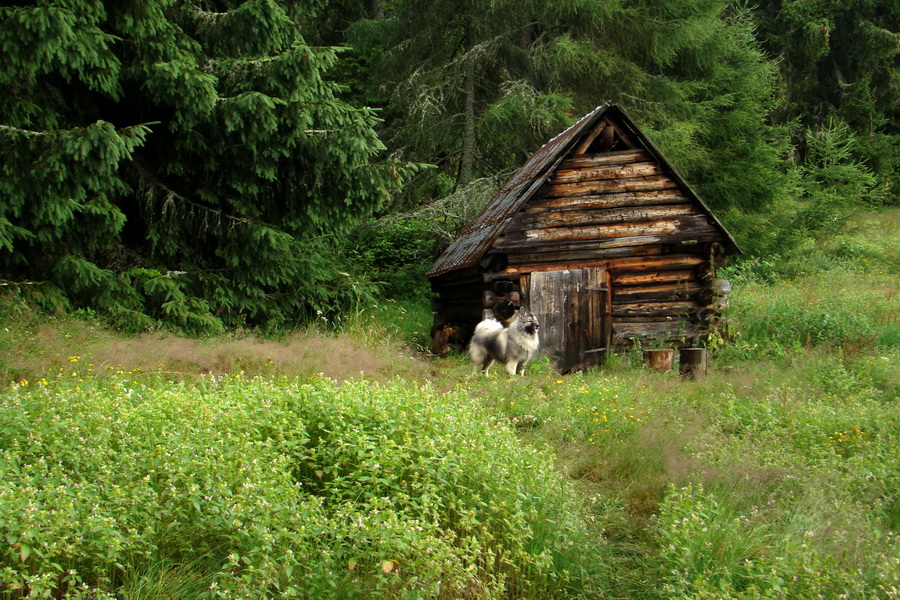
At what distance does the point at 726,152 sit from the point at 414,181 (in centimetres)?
905

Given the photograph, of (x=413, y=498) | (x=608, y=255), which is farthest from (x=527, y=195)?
(x=413, y=498)

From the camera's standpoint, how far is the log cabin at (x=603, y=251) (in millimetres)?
12797

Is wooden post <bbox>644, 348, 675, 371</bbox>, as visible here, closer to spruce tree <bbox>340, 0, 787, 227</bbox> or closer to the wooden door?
the wooden door

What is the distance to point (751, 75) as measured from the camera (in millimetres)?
21953

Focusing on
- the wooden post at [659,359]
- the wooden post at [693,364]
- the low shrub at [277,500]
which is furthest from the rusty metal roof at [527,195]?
the low shrub at [277,500]

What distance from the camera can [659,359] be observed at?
11258mm

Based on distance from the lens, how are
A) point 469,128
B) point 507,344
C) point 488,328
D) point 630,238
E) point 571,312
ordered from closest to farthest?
point 507,344 < point 488,328 < point 571,312 < point 630,238 < point 469,128

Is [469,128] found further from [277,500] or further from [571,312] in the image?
[277,500]

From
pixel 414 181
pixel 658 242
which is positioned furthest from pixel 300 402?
pixel 414 181

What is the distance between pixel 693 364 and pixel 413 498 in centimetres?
703

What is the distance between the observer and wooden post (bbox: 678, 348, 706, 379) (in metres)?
10.4

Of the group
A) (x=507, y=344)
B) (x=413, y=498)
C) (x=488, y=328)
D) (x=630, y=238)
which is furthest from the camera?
(x=630, y=238)

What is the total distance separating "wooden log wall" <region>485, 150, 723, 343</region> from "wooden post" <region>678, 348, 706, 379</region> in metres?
2.64

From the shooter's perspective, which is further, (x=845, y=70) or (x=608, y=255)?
(x=845, y=70)
